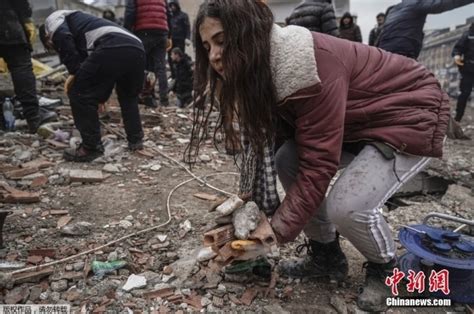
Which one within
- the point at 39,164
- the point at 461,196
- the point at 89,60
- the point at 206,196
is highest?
the point at 89,60

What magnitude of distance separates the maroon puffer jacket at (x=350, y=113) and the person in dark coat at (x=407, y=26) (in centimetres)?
241

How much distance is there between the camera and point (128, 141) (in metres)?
4.41

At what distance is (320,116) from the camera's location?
1.56 m

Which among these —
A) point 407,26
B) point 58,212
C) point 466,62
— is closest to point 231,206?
point 58,212

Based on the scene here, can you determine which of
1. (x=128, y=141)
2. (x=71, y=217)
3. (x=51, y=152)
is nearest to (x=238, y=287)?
(x=71, y=217)

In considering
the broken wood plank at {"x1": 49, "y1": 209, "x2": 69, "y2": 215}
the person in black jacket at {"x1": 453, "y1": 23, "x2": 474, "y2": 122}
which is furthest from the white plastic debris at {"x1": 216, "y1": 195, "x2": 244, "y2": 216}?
the person in black jacket at {"x1": 453, "y1": 23, "x2": 474, "y2": 122}

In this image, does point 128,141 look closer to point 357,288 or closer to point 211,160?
point 211,160

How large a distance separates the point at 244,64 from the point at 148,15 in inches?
190

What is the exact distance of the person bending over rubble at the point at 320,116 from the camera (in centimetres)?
151

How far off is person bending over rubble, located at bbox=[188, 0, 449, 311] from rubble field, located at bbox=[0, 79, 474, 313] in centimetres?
48

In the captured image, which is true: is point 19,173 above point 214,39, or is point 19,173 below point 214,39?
below

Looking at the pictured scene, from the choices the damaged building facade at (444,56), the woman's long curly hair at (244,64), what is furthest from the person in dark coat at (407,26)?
the damaged building facade at (444,56)

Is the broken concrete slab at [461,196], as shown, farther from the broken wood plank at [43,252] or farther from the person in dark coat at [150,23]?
the person in dark coat at [150,23]

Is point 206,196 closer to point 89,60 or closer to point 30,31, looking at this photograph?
point 89,60
